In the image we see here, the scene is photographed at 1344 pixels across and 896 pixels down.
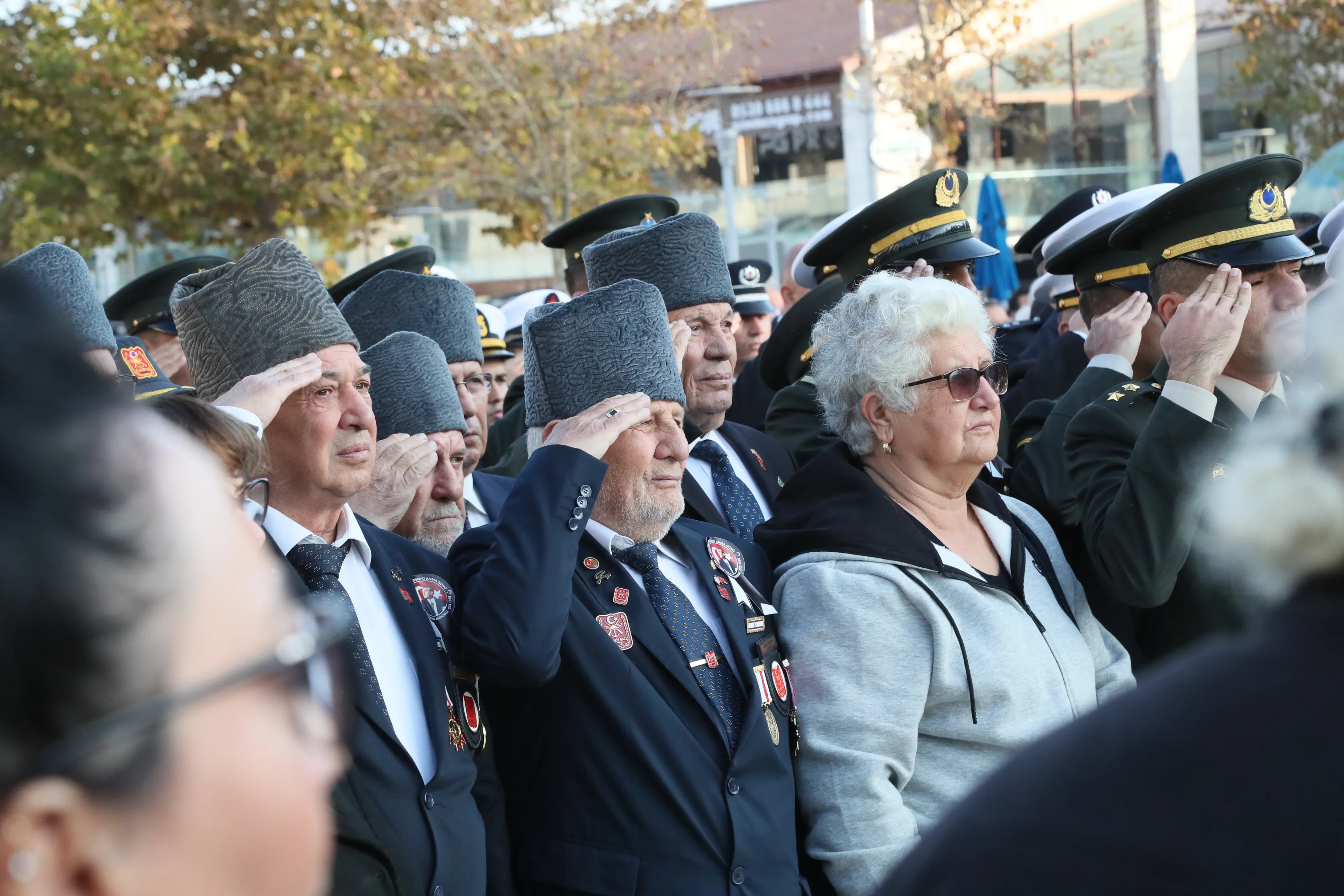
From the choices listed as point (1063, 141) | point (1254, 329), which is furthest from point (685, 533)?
Result: point (1063, 141)

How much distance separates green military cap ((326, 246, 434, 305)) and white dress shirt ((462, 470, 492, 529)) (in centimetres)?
134

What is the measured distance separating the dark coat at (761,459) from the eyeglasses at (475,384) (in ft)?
Result: 3.13

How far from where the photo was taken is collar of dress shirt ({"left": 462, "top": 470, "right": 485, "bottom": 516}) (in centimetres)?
423

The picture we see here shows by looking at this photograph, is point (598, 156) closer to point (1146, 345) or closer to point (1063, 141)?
point (1146, 345)

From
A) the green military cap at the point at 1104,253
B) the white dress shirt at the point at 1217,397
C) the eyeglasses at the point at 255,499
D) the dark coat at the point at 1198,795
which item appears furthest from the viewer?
the green military cap at the point at 1104,253

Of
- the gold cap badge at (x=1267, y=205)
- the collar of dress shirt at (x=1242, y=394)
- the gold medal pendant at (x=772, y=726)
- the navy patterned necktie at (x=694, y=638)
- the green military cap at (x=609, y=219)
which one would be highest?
the green military cap at (x=609, y=219)

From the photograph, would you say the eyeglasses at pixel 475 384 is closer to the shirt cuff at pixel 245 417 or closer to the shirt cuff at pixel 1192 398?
the shirt cuff at pixel 245 417

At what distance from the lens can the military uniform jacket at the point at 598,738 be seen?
280 cm

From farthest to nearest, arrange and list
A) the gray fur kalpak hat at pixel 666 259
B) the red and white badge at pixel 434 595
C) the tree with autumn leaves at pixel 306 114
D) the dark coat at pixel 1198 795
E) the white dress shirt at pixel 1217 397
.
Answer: the tree with autumn leaves at pixel 306 114
the gray fur kalpak hat at pixel 666 259
the white dress shirt at pixel 1217 397
the red and white badge at pixel 434 595
the dark coat at pixel 1198 795

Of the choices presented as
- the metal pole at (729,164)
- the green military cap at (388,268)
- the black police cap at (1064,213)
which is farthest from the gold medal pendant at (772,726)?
the metal pole at (729,164)

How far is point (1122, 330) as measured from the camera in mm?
4324

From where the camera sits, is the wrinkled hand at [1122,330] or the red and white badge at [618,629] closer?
the red and white badge at [618,629]

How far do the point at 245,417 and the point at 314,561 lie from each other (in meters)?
0.31

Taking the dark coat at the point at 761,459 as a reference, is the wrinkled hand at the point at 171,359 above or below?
above
